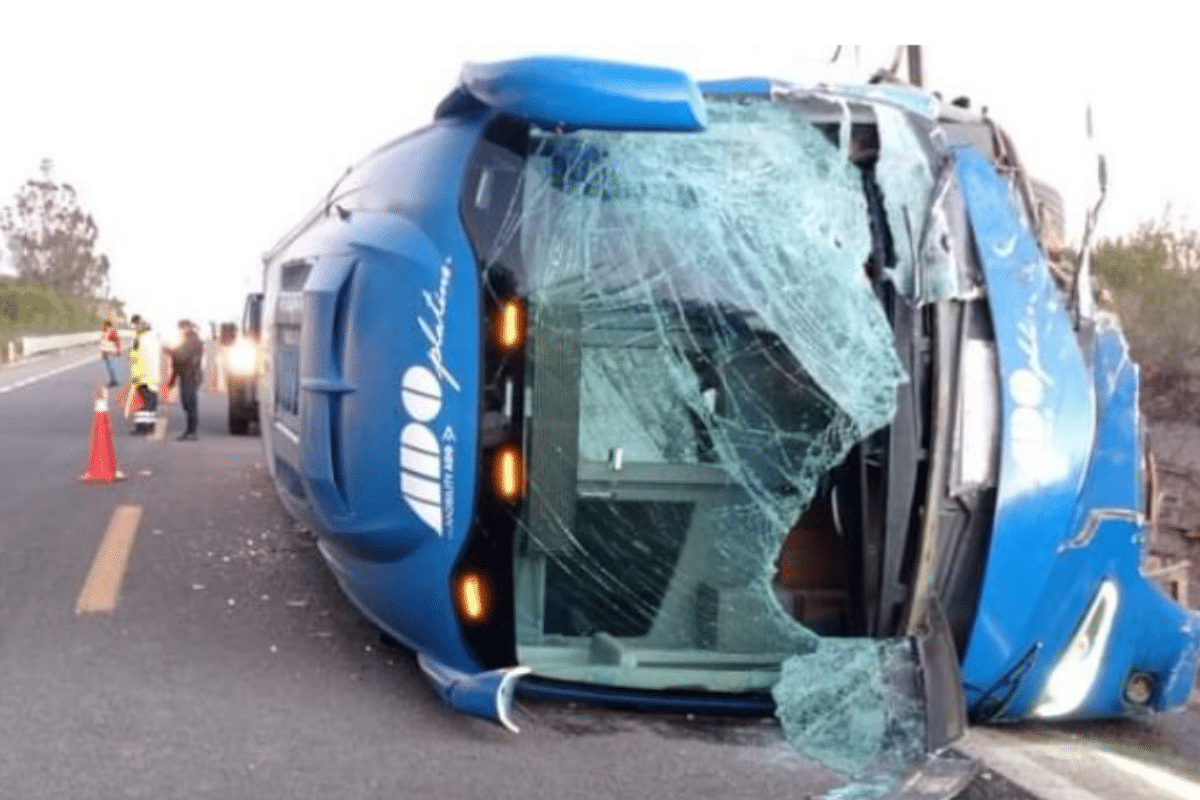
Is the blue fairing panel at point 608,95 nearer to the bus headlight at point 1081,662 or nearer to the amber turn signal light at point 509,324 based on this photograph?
the amber turn signal light at point 509,324

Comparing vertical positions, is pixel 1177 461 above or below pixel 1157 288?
below

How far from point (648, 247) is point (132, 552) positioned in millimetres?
4523

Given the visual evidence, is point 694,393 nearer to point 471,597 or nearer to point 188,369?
point 471,597

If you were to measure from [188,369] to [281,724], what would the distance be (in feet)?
40.5

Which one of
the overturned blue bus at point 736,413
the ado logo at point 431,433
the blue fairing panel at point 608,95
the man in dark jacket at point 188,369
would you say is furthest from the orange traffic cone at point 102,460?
the blue fairing panel at point 608,95

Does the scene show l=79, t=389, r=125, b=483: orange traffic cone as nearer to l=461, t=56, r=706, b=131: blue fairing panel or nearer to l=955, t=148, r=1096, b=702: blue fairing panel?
l=461, t=56, r=706, b=131: blue fairing panel

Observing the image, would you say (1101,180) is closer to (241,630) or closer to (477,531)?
(477,531)

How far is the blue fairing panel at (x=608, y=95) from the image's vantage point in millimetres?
4496

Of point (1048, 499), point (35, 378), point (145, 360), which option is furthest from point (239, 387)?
point (35, 378)

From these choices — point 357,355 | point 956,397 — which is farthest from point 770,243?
point 357,355

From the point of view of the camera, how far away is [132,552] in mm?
8242

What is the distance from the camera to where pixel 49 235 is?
9781cm

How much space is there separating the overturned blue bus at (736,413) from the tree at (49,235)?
98.1 m

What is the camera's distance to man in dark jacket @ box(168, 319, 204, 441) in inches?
636
